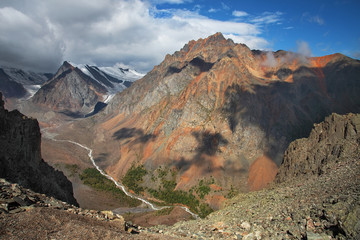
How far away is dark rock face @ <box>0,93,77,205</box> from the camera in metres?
34.8

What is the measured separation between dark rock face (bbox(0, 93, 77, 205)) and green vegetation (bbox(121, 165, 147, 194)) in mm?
44333

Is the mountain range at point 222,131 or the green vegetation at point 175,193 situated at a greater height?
the mountain range at point 222,131

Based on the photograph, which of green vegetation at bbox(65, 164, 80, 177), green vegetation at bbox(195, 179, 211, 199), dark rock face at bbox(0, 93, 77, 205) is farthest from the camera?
green vegetation at bbox(65, 164, 80, 177)

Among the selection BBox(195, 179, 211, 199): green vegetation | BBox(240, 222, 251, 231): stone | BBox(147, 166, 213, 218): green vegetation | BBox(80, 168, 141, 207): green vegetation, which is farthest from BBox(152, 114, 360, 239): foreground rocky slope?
BBox(80, 168, 141, 207): green vegetation

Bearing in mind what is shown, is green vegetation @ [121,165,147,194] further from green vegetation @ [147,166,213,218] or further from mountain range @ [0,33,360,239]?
green vegetation @ [147,166,213,218]

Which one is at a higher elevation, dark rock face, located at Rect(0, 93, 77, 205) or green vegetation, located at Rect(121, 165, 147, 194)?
dark rock face, located at Rect(0, 93, 77, 205)

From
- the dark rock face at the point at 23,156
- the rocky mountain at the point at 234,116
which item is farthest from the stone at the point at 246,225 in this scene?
the rocky mountain at the point at 234,116

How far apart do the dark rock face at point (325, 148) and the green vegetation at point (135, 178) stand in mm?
60481

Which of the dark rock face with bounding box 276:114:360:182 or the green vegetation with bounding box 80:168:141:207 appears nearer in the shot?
the dark rock face with bounding box 276:114:360:182

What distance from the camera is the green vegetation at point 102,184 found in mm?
83500

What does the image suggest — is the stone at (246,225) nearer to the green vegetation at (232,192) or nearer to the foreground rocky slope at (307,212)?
the foreground rocky slope at (307,212)

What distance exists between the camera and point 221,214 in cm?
2625

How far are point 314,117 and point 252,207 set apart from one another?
9381 centimetres

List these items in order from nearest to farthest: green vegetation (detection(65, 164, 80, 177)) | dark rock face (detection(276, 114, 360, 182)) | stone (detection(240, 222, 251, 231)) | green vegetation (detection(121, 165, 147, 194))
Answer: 1. stone (detection(240, 222, 251, 231))
2. dark rock face (detection(276, 114, 360, 182))
3. green vegetation (detection(121, 165, 147, 194))
4. green vegetation (detection(65, 164, 80, 177))
